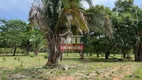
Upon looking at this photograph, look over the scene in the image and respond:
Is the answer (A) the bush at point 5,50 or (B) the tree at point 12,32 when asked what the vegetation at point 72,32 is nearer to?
(B) the tree at point 12,32

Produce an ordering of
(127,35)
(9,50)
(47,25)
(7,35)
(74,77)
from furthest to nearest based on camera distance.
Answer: (9,50) → (7,35) → (127,35) → (47,25) → (74,77)

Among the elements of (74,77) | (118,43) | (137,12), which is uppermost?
(137,12)

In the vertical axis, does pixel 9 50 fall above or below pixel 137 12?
below

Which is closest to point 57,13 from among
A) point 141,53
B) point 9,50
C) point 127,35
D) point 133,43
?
point 127,35

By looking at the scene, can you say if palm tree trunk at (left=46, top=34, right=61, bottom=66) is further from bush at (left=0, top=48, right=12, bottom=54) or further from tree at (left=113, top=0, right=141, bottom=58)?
bush at (left=0, top=48, right=12, bottom=54)

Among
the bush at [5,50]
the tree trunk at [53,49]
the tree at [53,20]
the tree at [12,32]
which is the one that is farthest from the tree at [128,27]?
the bush at [5,50]

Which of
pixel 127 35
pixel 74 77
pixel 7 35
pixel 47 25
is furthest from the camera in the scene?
pixel 7 35

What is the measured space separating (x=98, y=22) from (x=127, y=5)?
13.9 m

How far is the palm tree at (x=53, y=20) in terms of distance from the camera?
37.6 feet

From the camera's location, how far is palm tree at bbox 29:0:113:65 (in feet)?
37.6

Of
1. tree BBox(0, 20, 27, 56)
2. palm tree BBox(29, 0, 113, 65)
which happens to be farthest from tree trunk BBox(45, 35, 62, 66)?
tree BBox(0, 20, 27, 56)

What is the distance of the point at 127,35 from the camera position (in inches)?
878

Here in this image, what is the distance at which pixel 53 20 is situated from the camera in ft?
40.7

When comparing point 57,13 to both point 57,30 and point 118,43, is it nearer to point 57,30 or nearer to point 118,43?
point 57,30
